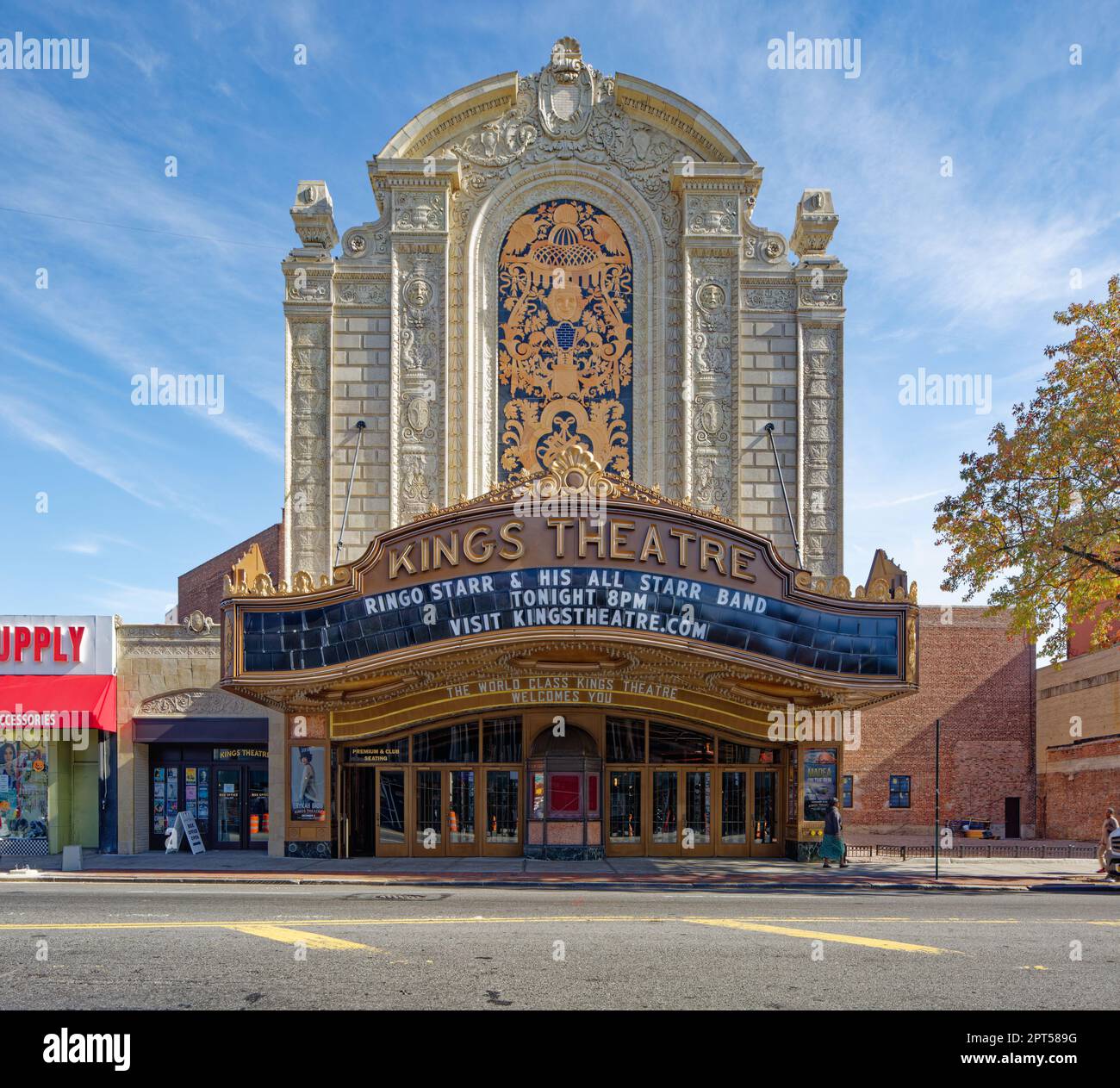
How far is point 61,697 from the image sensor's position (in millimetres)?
23938

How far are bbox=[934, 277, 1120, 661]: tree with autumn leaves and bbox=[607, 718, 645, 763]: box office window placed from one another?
7.71m

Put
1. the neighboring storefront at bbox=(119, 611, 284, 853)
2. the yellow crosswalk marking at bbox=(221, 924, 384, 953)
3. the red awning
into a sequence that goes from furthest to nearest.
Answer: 1. the neighboring storefront at bbox=(119, 611, 284, 853)
2. the red awning
3. the yellow crosswalk marking at bbox=(221, 924, 384, 953)

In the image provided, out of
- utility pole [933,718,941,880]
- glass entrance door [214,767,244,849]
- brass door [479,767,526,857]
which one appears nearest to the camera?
utility pole [933,718,941,880]

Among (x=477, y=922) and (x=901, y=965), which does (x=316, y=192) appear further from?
(x=901, y=965)

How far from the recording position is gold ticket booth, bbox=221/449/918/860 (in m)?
19.7

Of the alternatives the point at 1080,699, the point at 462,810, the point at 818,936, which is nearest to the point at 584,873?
the point at 462,810

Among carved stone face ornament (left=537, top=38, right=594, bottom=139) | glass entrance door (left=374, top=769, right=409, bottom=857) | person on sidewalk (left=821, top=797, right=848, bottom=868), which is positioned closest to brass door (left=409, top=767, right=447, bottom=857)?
glass entrance door (left=374, top=769, right=409, bottom=857)

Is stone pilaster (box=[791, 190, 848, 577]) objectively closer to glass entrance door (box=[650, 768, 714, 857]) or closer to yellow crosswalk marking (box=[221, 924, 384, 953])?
glass entrance door (box=[650, 768, 714, 857])

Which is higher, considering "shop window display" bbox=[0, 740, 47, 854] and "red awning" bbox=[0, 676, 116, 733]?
"red awning" bbox=[0, 676, 116, 733]

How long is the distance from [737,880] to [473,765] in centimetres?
708

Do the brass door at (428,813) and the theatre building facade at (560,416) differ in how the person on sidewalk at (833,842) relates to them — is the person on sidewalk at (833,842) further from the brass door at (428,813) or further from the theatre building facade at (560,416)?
the brass door at (428,813)

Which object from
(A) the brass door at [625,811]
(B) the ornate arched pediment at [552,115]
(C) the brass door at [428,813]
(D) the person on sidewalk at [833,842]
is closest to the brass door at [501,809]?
(C) the brass door at [428,813]

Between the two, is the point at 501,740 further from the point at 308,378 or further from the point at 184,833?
the point at 308,378
